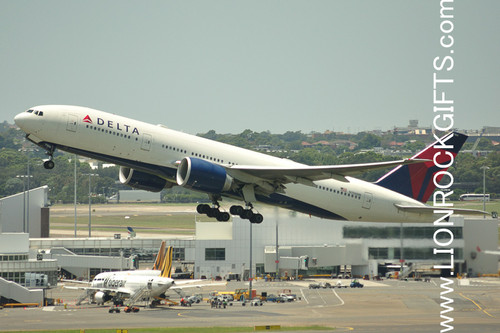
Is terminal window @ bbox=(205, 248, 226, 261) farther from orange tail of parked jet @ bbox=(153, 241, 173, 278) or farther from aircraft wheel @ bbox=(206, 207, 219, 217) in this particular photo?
aircraft wheel @ bbox=(206, 207, 219, 217)

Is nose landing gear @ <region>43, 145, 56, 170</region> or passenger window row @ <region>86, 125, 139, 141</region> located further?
nose landing gear @ <region>43, 145, 56, 170</region>

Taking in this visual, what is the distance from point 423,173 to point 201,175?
2433 cm

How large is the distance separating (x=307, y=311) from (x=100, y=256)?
43.4 metres

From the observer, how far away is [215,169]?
66.1 meters

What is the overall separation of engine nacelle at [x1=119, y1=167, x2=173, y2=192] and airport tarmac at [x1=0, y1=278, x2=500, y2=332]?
48.3 ft

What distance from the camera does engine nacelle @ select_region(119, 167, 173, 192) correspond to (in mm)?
70438

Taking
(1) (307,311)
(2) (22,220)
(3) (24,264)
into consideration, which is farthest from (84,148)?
(2) (22,220)

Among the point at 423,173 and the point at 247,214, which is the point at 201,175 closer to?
the point at 247,214

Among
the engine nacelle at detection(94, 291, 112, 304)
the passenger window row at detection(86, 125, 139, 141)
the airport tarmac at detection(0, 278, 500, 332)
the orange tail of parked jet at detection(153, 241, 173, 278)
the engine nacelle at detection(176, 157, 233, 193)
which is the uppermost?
the passenger window row at detection(86, 125, 139, 141)

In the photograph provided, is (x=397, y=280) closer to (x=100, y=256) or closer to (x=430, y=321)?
(x=430, y=321)

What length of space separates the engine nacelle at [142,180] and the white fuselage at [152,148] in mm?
2664

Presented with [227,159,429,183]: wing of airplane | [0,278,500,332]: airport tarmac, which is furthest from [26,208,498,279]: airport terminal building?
[227,159,429,183]: wing of airplane

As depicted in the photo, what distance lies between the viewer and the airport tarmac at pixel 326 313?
78500mm

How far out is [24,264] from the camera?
A: 104062 mm
